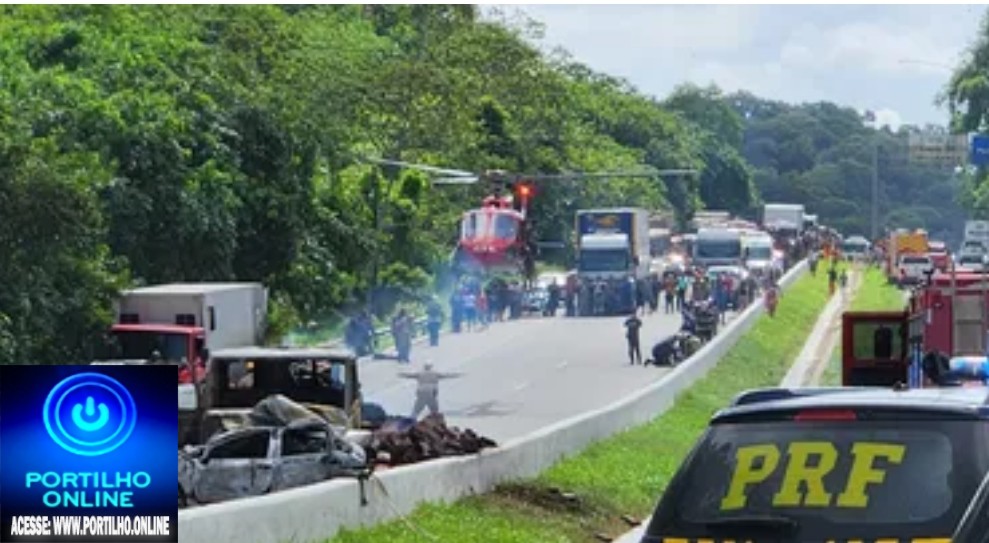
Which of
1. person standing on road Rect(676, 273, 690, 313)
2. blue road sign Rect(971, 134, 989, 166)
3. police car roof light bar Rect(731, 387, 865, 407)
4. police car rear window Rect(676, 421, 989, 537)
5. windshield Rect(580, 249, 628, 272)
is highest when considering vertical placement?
blue road sign Rect(971, 134, 989, 166)

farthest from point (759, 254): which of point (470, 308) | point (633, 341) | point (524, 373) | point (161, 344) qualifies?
point (161, 344)

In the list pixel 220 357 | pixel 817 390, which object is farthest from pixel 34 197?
pixel 817 390

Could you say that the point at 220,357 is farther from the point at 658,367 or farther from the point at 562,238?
the point at 562,238

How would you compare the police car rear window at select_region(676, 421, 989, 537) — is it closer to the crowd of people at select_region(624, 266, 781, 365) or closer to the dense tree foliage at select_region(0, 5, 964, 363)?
the dense tree foliage at select_region(0, 5, 964, 363)

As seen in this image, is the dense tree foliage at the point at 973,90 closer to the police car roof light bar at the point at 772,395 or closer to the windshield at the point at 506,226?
the windshield at the point at 506,226

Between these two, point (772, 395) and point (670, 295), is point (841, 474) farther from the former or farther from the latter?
point (670, 295)

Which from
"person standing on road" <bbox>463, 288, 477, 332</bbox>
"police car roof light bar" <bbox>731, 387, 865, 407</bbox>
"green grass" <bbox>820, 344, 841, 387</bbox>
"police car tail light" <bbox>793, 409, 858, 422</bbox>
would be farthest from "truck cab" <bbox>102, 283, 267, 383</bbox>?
"person standing on road" <bbox>463, 288, 477, 332</bbox>

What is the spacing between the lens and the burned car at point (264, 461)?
19609 millimetres

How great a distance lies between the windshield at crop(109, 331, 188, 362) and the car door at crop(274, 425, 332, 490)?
1815 centimetres

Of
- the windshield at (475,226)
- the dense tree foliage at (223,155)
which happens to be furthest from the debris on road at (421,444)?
the windshield at (475,226)

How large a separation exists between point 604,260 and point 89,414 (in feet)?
248

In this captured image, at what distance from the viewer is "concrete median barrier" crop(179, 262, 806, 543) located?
1441 cm

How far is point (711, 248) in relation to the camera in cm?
9862

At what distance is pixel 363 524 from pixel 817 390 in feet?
25.8
